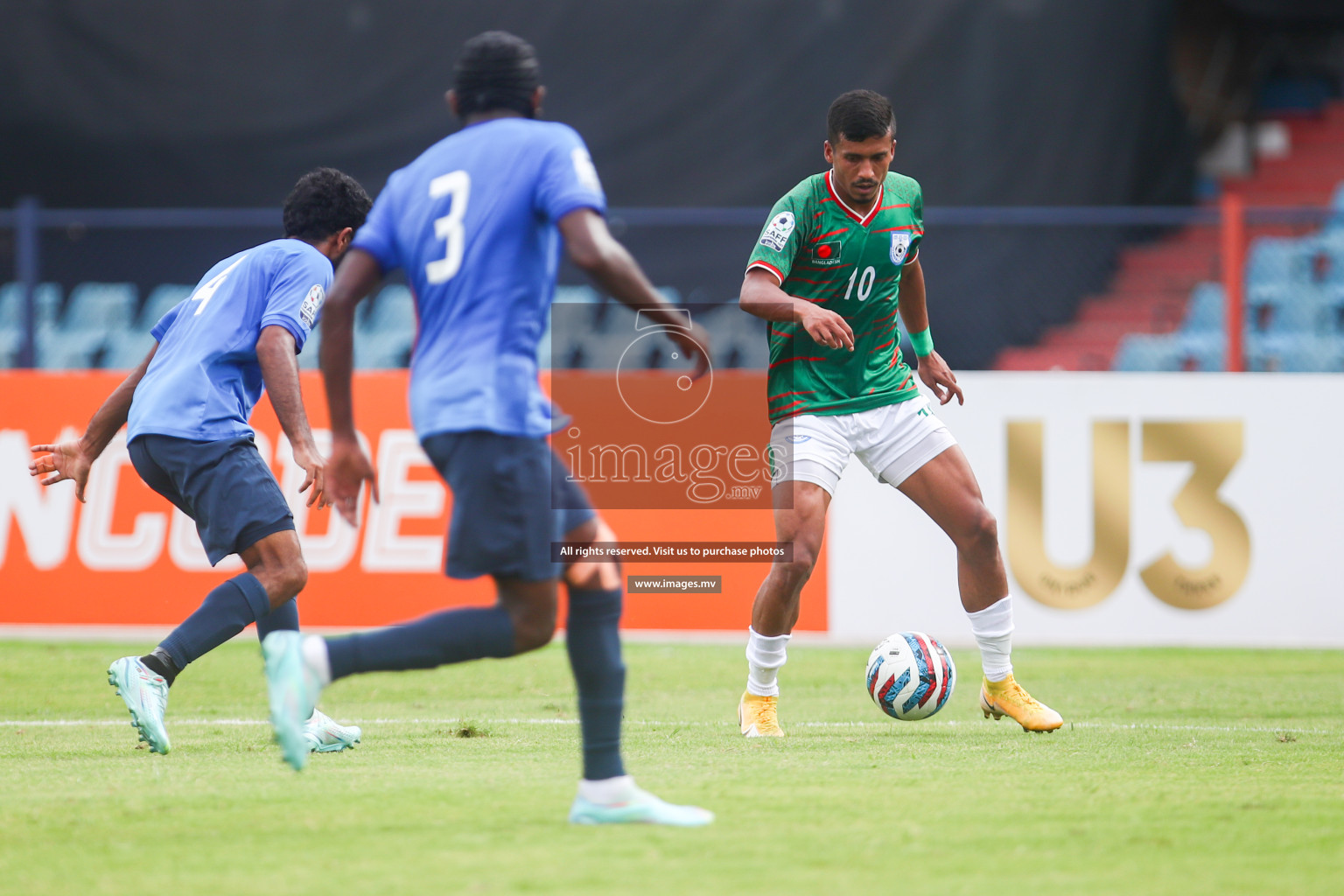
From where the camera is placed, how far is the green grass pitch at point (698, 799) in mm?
3428

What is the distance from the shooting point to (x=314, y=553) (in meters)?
9.73

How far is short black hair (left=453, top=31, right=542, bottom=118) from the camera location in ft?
13.3

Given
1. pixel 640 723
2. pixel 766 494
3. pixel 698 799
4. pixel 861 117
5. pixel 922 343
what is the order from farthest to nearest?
pixel 766 494
pixel 922 343
pixel 640 723
pixel 861 117
pixel 698 799

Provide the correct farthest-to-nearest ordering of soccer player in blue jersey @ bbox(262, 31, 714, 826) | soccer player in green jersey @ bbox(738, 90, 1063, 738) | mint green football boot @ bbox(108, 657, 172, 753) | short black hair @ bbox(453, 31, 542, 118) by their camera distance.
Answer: soccer player in green jersey @ bbox(738, 90, 1063, 738) → mint green football boot @ bbox(108, 657, 172, 753) → short black hair @ bbox(453, 31, 542, 118) → soccer player in blue jersey @ bbox(262, 31, 714, 826)

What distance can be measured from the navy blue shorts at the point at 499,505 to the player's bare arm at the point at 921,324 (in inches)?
117

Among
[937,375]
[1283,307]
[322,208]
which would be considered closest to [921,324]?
[937,375]

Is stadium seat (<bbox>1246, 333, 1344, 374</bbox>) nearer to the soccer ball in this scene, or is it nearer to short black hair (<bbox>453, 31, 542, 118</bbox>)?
the soccer ball

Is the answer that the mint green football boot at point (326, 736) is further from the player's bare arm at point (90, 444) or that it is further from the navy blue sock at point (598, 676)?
the navy blue sock at point (598, 676)

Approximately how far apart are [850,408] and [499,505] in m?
2.56

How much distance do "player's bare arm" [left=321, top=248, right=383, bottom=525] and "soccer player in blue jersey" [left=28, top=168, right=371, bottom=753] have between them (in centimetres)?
141

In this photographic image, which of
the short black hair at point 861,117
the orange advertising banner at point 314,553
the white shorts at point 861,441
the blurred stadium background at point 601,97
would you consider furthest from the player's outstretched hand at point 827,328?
the blurred stadium background at point 601,97

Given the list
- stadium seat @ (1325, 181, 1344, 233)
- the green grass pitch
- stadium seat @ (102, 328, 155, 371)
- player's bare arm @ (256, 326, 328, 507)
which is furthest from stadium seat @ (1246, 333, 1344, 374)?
stadium seat @ (102, 328, 155, 371)

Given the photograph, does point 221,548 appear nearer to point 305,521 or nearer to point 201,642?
point 201,642

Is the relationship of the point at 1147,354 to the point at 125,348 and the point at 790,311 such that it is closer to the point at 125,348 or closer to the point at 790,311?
the point at 790,311
